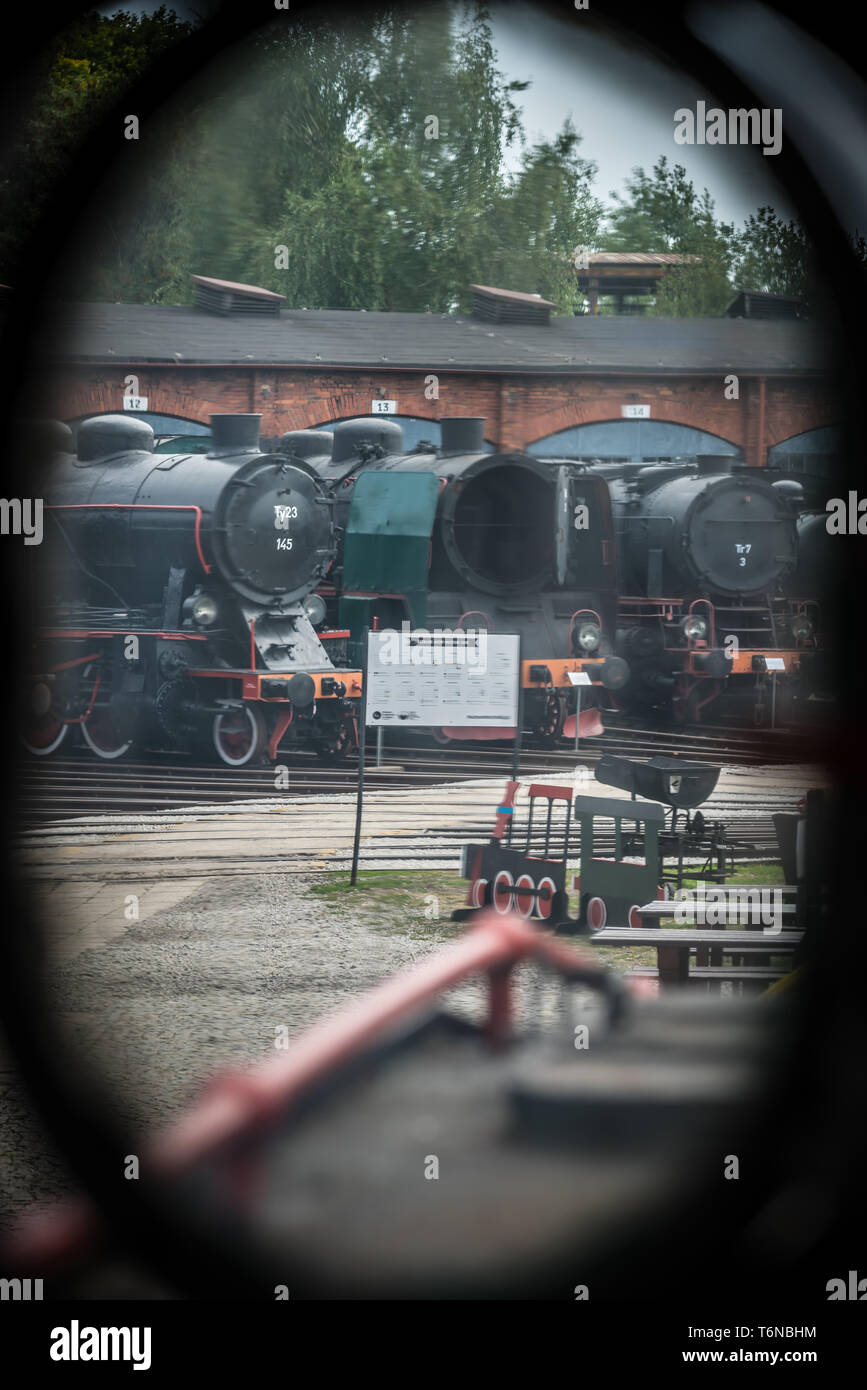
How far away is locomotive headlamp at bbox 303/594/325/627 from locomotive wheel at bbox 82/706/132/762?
2144 millimetres

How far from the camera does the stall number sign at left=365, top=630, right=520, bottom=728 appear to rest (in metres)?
6.99

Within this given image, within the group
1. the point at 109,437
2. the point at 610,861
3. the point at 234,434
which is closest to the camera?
the point at 610,861

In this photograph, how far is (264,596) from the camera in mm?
12070

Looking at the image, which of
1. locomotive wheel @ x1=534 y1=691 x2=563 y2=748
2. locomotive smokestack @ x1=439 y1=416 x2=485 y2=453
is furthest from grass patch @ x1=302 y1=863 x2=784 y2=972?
locomotive smokestack @ x1=439 y1=416 x2=485 y2=453

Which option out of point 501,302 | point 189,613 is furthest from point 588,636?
point 501,302

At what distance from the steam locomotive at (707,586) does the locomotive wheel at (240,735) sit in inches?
169

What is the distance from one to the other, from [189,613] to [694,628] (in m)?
5.49

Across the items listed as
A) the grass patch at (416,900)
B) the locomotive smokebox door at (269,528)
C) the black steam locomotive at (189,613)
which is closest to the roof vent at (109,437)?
the black steam locomotive at (189,613)

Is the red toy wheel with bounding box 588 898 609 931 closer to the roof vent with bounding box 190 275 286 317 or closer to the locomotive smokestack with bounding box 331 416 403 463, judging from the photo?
the roof vent with bounding box 190 275 286 317

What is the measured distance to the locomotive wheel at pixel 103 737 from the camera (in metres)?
11.8

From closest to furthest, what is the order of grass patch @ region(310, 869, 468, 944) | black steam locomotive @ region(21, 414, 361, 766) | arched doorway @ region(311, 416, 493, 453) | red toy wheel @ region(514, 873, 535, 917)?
red toy wheel @ region(514, 873, 535, 917), grass patch @ region(310, 869, 468, 944), black steam locomotive @ region(21, 414, 361, 766), arched doorway @ region(311, 416, 493, 453)

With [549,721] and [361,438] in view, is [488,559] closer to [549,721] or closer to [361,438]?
[549,721]

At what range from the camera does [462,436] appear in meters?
12.7

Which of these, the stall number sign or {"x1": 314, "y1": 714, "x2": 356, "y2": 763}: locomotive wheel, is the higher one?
the stall number sign
